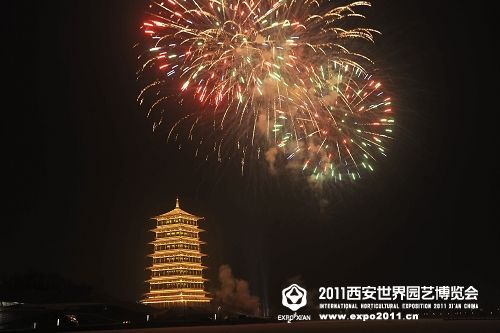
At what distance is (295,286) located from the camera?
2012 inches

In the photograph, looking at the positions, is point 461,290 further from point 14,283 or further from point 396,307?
point 14,283

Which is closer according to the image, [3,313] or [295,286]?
[295,286]

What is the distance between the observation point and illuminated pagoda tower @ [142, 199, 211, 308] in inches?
3617

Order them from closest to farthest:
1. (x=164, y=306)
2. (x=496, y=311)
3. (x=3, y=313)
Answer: (x=3, y=313)
(x=496, y=311)
(x=164, y=306)

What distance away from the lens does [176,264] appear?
305 feet

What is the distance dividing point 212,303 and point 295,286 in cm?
4310

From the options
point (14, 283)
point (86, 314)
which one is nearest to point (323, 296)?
point (86, 314)

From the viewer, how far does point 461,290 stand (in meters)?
52.8

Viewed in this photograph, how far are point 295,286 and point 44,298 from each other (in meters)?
40.9

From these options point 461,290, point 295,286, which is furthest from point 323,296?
point 461,290

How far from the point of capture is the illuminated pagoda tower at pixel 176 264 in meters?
91.9

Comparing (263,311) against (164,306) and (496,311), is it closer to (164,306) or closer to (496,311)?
(164,306)

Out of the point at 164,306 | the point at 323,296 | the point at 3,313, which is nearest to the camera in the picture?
the point at 323,296

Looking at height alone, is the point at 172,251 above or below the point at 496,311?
above
